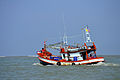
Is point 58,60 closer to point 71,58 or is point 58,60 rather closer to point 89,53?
point 71,58

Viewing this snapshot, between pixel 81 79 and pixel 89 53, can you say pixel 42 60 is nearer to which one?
pixel 89 53

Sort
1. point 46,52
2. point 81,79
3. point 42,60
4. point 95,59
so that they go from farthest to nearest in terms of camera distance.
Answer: point 46,52 < point 42,60 < point 95,59 < point 81,79

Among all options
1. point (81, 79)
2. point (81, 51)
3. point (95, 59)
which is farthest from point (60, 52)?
point (81, 79)

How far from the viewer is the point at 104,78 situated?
30250 millimetres

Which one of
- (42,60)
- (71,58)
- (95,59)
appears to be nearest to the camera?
(95,59)

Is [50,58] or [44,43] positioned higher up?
[44,43]

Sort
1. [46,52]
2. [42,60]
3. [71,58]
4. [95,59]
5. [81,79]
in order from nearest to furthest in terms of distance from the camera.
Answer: [81,79]
[95,59]
[71,58]
[42,60]
[46,52]

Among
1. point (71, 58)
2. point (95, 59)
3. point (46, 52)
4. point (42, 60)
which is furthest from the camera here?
point (46, 52)

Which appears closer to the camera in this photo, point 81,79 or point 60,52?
point 81,79

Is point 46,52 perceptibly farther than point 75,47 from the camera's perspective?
Yes

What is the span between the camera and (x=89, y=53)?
1837 inches

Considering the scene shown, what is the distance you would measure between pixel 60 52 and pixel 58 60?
1.80 metres

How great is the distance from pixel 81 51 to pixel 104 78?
16036mm

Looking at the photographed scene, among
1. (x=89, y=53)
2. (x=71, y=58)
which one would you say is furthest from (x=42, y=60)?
(x=89, y=53)
